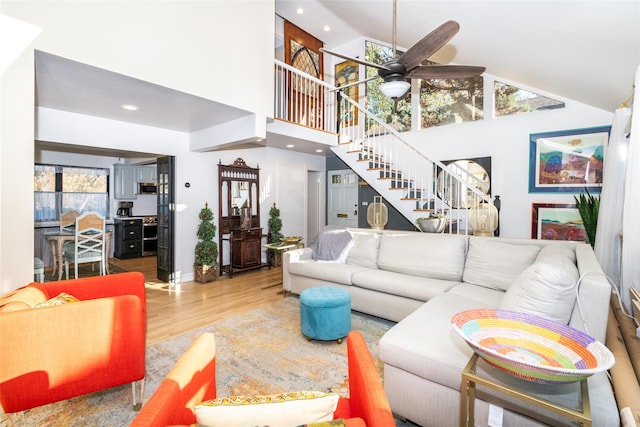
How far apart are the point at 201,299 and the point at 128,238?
13.5 feet

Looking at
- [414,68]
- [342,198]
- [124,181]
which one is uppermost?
[414,68]

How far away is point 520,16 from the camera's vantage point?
117 inches

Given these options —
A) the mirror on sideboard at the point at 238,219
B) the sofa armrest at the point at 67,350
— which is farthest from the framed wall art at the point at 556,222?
the sofa armrest at the point at 67,350

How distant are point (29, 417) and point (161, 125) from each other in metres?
3.72

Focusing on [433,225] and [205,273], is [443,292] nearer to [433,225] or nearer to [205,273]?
[433,225]

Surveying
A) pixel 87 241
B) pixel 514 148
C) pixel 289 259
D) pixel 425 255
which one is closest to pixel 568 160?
pixel 514 148

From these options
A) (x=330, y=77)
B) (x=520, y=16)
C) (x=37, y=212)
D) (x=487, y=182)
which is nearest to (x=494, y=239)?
(x=520, y=16)

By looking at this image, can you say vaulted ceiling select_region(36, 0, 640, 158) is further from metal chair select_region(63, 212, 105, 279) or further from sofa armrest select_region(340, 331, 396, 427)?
sofa armrest select_region(340, 331, 396, 427)

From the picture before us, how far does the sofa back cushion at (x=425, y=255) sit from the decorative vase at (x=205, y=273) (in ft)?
9.61

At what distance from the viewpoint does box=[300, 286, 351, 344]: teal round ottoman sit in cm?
271

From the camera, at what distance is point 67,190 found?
631 centimetres

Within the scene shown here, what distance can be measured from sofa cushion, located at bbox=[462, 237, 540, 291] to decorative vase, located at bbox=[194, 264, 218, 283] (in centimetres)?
387

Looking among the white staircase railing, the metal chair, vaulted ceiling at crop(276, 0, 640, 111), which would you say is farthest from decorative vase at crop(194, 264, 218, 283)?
vaulted ceiling at crop(276, 0, 640, 111)

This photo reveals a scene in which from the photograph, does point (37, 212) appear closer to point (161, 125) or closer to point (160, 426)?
point (161, 125)
